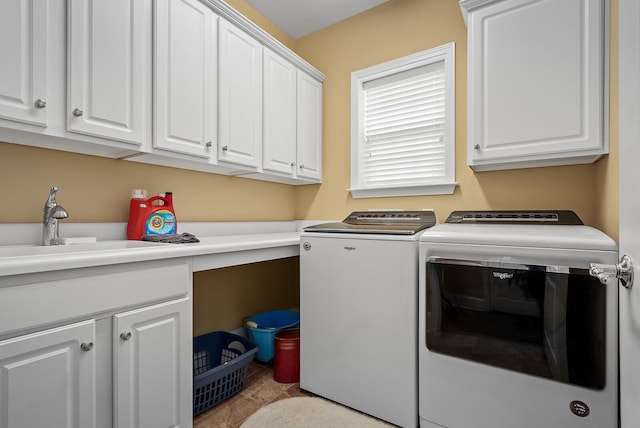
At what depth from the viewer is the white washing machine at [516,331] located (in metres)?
1.21

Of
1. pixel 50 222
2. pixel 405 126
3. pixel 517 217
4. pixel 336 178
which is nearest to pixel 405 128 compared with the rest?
pixel 405 126

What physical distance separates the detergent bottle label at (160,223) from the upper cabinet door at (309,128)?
1.12m

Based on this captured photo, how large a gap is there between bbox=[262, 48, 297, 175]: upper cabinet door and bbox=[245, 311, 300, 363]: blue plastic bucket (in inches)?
45.5

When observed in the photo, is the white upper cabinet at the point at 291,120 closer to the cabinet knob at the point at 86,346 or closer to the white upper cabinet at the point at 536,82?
the white upper cabinet at the point at 536,82

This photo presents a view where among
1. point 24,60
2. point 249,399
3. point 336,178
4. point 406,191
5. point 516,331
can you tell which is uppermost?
point 24,60

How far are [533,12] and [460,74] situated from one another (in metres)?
0.57

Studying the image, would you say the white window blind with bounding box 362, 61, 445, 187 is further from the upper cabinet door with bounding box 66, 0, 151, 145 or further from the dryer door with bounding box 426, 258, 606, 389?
the upper cabinet door with bounding box 66, 0, 151, 145

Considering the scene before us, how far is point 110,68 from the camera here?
1.50 m

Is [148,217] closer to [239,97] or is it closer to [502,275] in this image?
[239,97]

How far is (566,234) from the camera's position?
4.51 feet

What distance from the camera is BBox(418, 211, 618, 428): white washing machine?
121cm

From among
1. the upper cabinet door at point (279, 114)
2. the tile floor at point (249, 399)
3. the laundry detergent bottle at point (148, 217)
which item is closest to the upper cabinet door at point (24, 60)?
the laundry detergent bottle at point (148, 217)

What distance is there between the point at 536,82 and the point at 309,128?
5.42ft

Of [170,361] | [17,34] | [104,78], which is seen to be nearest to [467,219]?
[170,361]
